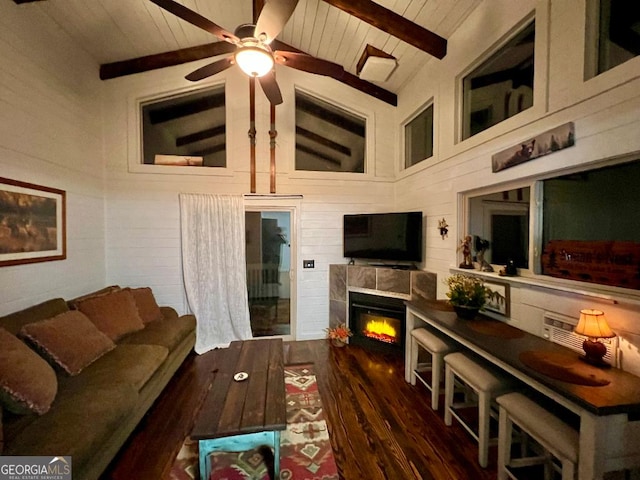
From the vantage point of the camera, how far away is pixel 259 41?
209 cm

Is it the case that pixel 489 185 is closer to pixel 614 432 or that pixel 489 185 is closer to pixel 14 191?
pixel 614 432

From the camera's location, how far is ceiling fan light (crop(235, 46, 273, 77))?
2.05 meters

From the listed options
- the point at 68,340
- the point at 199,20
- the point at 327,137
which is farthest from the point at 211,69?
the point at 68,340

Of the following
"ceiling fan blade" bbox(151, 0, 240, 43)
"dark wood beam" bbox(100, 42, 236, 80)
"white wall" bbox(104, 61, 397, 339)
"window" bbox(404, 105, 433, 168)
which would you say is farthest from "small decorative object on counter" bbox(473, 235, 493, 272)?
"dark wood beam" bbox(100, 42, 236, 80)

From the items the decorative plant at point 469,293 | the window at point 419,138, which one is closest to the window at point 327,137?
the window at point 419,138

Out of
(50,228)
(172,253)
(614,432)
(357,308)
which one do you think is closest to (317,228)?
(357,308)

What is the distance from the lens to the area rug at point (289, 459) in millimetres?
1762

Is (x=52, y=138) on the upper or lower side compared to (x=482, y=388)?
upper

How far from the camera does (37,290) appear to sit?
8.34 ft

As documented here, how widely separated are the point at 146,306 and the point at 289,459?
93.6 inches

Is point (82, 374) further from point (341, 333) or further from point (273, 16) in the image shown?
point (273, 16)

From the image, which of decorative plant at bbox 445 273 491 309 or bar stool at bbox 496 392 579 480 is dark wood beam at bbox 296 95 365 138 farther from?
bar stool at bbox 496 392 579 480

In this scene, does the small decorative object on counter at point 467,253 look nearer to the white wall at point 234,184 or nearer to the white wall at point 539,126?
the white wall at point 539,126

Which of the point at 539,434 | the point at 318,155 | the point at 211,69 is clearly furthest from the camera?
the point at 318,155
